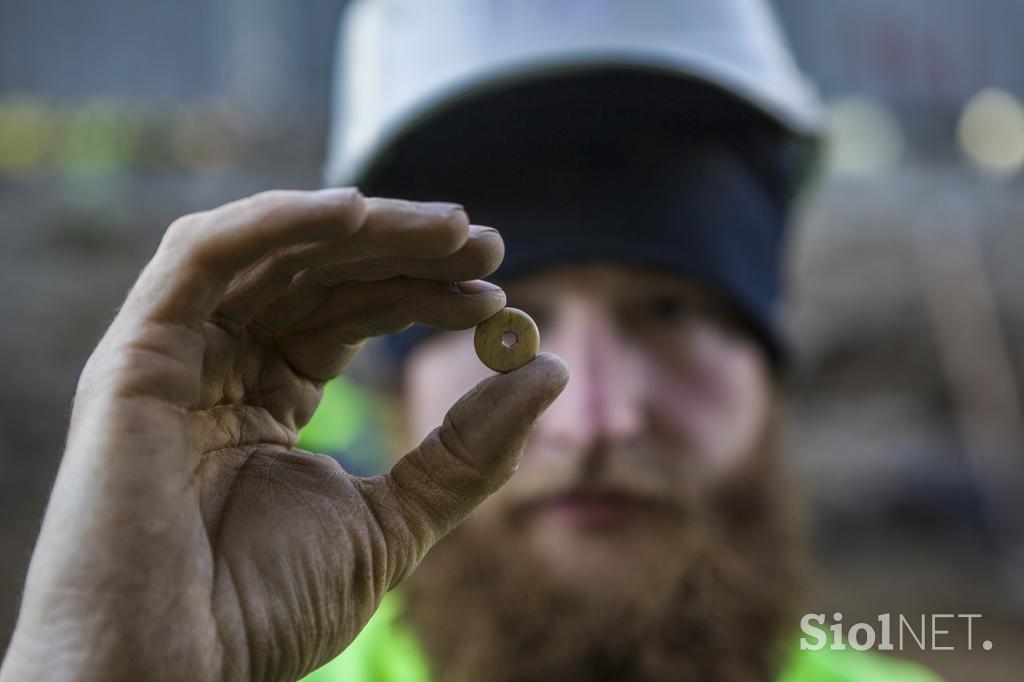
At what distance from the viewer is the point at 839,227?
6562 millimetres

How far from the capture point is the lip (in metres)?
1.64

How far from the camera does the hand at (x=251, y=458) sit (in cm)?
66

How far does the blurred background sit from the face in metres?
3.11

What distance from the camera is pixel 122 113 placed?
21.1 ft

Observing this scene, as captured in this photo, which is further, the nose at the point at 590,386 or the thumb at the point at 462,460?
the nose at the point at 590,386

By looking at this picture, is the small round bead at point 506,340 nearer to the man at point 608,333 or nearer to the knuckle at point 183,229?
the knuckle at point 183,229

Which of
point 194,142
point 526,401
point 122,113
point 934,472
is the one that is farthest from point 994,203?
point 526,401

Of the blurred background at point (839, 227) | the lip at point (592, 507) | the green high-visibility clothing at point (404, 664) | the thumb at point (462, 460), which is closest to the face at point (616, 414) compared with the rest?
the lip at point (592, 507)

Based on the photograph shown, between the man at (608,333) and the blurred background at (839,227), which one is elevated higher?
the blurred background at (839,227)

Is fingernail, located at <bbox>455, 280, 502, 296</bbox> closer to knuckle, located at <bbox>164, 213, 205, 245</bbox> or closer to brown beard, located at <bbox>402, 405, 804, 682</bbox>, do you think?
knuckle, located at <bbox>164, 213, 205, 245</bbox>

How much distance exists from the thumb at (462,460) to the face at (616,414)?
803 mm

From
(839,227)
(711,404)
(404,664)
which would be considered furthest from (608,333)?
(839,227)

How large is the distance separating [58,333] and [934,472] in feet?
16.5

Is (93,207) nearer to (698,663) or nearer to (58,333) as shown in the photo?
(58,333)
